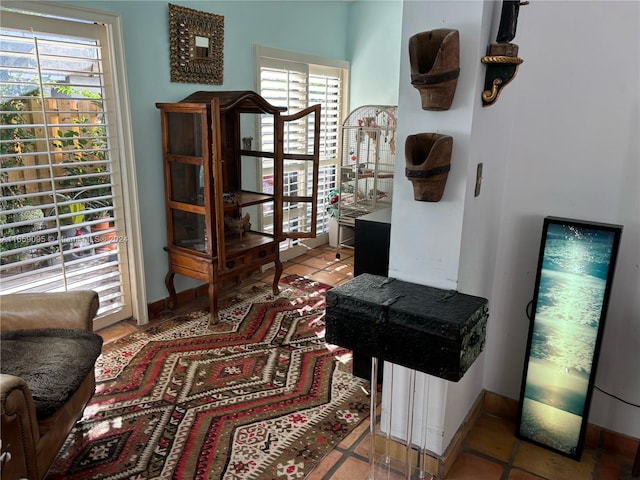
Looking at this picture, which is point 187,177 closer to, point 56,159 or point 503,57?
point 56,159

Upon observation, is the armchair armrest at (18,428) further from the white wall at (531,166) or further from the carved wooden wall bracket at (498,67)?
the carved wooden wall bracket at (498,67)

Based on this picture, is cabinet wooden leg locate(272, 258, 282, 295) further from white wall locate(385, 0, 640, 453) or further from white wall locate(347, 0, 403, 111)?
white wall locate(347, 0, 403, 111)

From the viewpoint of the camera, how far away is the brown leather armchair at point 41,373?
1554mm

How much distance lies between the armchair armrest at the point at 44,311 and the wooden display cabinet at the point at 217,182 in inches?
43.9

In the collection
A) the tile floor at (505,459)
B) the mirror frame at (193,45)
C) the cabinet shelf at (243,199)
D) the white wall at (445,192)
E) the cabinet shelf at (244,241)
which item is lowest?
the tile floor at (505,459)

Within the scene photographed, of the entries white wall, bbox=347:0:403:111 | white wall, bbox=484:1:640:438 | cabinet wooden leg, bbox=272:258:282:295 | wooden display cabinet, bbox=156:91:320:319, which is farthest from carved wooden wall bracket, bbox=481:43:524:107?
white wall, bbox=347:0:403:111

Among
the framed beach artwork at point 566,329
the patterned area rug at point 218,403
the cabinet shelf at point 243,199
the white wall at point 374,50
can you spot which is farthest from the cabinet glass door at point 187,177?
the white wall at point 374,50

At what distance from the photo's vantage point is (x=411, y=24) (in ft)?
5.46

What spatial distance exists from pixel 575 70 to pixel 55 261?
2867mm

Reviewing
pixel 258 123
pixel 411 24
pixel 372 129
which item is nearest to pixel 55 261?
pixel 258 123

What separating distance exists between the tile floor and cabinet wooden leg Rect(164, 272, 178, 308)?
183cm

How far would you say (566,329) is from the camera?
6.52 ft

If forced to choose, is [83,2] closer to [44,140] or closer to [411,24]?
[44,140]

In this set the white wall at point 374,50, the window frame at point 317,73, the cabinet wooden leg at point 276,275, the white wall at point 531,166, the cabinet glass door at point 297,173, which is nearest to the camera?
the white wall at point 531,166
